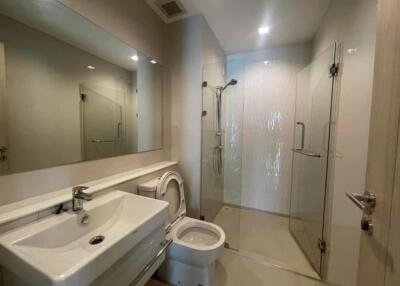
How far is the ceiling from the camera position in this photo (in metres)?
1.70

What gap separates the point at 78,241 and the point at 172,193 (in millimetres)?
834

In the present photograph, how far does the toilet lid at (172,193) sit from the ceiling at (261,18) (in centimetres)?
172

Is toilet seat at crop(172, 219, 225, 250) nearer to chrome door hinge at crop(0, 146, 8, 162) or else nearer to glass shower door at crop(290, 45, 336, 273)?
glass shower door at crop(290, 45, 336, 273)

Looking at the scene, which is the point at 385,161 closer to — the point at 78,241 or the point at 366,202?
the point at 366,202

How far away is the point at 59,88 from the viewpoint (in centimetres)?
110

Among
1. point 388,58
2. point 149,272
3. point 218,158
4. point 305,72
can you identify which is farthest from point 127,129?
point 305,72

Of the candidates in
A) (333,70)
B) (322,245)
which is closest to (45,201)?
(322,245)

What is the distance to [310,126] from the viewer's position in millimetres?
1976

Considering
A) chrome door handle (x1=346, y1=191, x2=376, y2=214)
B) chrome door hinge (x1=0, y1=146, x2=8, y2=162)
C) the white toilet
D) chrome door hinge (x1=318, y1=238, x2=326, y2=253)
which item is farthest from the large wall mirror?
chrome door hinge (x1=318, y1=238, x2=326, y2=253)

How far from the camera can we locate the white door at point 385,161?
0.54 metres

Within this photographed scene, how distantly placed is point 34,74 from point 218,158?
205cm

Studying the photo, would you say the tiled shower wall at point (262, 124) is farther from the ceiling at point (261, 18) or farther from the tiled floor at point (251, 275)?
the tiled floor at point (251, 275)

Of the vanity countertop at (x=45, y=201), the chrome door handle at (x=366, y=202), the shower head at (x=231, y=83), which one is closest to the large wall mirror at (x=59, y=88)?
the vanity countertop at (x=45, y=201)

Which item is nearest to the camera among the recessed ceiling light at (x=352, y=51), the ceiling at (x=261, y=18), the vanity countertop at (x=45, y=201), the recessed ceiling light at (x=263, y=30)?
the vanity countertop at (x=45, y=201)
